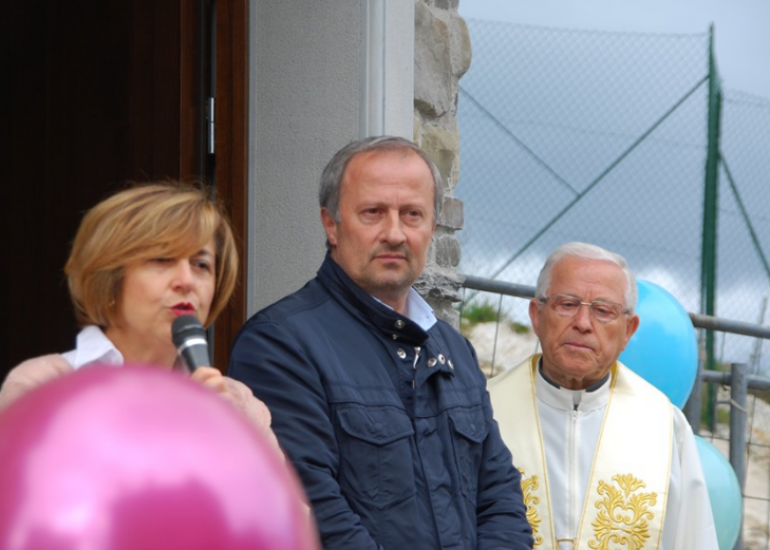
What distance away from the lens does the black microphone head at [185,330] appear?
215 cm

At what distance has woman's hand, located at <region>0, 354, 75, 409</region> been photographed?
2297 millimetres

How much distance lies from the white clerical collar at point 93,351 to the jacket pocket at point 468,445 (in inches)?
40.1

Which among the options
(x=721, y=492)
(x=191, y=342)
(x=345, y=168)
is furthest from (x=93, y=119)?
(x=191, y=342)

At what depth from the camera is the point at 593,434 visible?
13.5 ft

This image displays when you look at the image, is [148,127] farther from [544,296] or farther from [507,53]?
[507,53]

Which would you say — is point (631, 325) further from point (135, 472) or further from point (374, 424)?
point (135, 472)

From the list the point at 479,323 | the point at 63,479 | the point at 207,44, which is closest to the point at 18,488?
the point at 63,479

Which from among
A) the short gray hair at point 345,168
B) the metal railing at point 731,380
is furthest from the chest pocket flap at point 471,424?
the metal railing at point 731,380

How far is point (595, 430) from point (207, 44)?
5.73 feet

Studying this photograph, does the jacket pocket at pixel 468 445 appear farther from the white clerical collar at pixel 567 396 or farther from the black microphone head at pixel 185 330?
the black microphone head at pixel 185 330

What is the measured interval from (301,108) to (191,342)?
226cm

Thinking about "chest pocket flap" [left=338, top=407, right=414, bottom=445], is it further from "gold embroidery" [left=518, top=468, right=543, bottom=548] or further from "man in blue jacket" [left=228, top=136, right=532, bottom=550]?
"gold embroidery" [left=518, top=468, right=543, bottom=548]

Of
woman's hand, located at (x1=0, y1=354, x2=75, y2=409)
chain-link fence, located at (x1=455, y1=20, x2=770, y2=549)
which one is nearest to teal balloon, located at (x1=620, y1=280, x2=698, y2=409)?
chain-link fence, located at (x1=455, y1=20, x2=770, y2=549)

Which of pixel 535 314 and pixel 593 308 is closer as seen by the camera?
pixel 593 308
